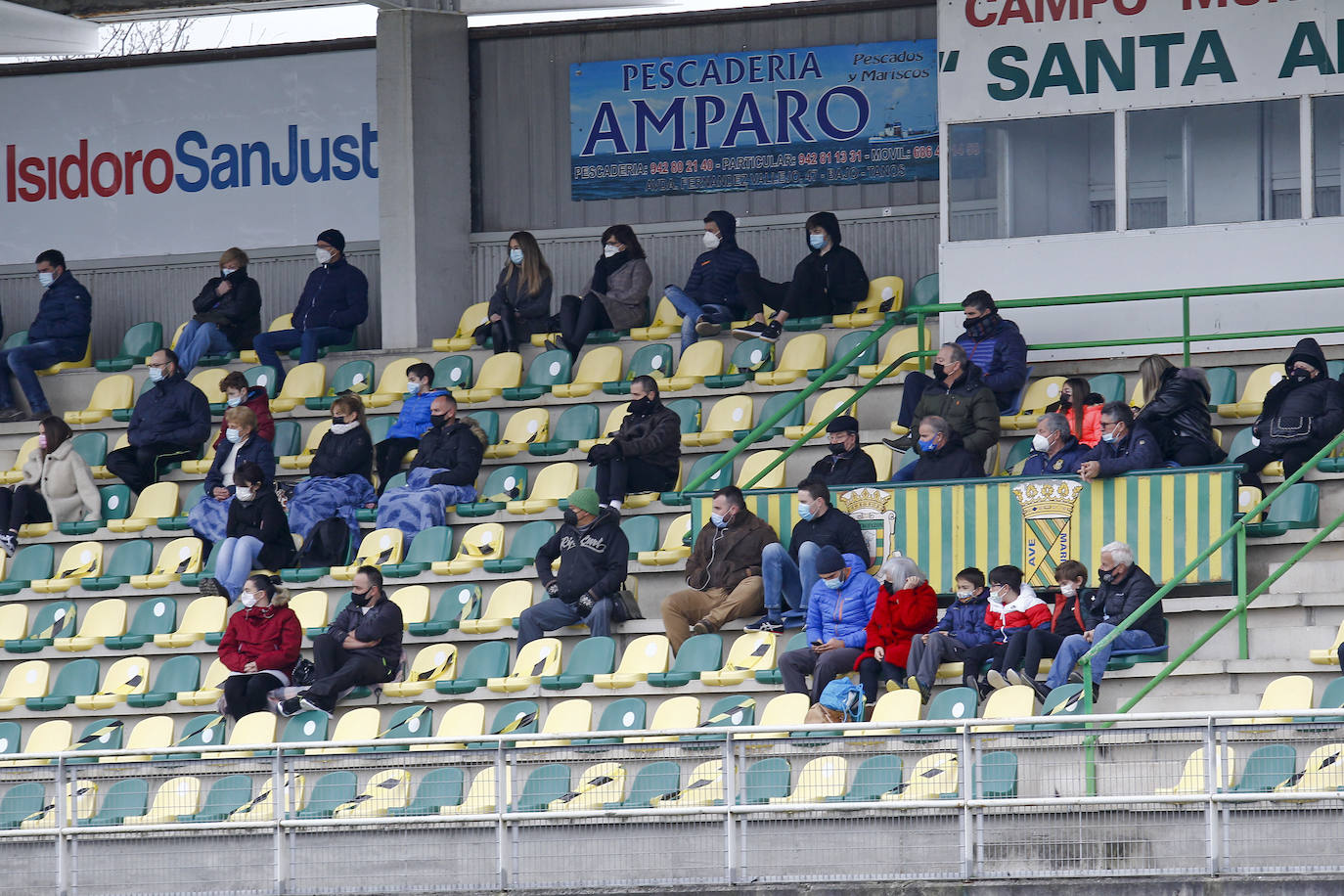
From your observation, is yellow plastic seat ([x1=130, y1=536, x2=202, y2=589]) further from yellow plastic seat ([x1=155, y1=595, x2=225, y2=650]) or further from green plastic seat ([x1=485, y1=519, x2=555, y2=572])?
green plastic seat ([x1=485, y1=519, x2=555, y2=572])

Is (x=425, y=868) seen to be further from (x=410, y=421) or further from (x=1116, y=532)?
(x=410, y=421)

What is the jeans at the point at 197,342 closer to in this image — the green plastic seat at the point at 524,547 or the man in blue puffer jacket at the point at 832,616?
the green plastic seat at the point at 524,547

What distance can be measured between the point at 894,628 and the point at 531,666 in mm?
2502

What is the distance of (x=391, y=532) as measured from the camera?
A: 15.5 metres

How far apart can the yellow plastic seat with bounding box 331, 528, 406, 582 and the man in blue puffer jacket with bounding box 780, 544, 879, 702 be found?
3.66m

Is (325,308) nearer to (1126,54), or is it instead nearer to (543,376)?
(543,376)

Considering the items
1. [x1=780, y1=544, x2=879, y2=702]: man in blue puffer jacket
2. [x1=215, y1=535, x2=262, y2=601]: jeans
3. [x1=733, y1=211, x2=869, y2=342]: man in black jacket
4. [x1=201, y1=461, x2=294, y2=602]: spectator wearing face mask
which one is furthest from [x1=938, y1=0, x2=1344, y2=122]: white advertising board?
[x1=215, y1=535, x2=262, y2=601]: jeans

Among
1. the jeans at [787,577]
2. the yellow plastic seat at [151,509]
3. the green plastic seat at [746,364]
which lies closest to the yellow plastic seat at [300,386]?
the yellow plastic seat at [151,509]

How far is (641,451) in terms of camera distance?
15148 mm

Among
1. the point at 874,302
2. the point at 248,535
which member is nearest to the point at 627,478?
the point at 248,535

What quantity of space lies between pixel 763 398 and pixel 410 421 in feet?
8.57

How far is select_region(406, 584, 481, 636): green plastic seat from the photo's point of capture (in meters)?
14.6

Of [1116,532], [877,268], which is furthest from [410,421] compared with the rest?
[1116,532]

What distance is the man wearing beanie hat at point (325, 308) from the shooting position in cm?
1834
